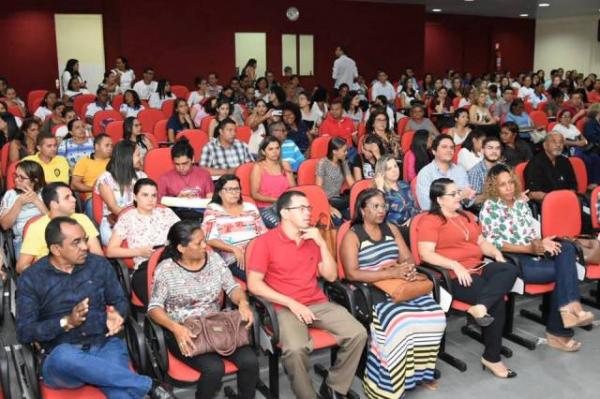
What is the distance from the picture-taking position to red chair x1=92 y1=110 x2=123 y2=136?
823 centimetres

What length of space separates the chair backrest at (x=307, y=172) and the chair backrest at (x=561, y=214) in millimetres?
1998

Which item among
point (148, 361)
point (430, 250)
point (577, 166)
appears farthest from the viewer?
point (577, 166)

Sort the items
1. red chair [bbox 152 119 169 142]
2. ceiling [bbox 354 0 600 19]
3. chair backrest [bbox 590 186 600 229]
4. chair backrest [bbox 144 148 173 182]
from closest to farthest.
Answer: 1. chair backrest [bbox 590 186 600 229]
2. chair backrest [bbox 144 148 173 182]
3. red chair [bbox 152 119 169 142]
4. ceiling [bbox 354 0 600 19]

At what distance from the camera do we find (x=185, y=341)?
3.14 meters

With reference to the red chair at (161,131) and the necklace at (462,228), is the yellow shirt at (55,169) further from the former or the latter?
the necklace at (462,228)

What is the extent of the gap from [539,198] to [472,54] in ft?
61.2

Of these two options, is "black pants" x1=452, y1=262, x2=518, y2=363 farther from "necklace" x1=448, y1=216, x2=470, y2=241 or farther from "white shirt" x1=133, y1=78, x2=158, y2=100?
"white shirt" x1=133, y1=78, x2=158, y2=100

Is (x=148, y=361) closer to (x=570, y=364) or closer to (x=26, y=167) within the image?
(x=26, y=167)

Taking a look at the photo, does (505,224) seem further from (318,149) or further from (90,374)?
(318,149)

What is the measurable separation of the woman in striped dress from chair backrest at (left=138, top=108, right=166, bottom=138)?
566cm

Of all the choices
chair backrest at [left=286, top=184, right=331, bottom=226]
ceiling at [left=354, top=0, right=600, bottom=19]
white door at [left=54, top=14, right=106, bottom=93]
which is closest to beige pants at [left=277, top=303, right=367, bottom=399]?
chair backrest at [left=286, top=184, right=331, bottom=226]

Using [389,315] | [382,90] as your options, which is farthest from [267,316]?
[382,90]

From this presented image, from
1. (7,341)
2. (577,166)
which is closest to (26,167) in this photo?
(7,341)

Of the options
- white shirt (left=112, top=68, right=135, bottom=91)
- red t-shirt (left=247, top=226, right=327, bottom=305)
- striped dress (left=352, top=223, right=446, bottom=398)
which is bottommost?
striped dress (left=352, top=223, right=446, bottom=398)
